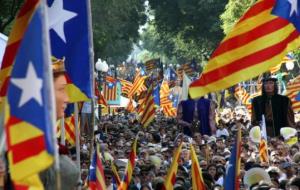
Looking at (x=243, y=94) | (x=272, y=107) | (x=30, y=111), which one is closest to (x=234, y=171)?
(x=30, y=111)

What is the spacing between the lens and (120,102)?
127ft

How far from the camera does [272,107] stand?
15.1 m

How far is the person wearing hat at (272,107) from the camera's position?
48.9ft

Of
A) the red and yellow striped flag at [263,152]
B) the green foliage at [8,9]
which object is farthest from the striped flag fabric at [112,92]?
the red and yellow striped flag at [263,152]

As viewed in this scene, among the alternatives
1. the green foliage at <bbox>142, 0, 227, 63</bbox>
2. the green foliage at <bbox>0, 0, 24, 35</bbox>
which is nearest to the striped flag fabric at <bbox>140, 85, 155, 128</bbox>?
the green foliage at <bbox>0, 0, 24, 35</bbox>

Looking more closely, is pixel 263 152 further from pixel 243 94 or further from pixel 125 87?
pixel 125 87

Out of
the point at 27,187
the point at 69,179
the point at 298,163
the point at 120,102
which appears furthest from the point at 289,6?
the point at 120,102

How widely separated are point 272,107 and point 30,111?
33.2 ft

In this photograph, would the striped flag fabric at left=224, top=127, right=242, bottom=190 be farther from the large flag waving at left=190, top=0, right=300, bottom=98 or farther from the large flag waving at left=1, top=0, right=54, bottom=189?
the large flag waving at left=1, top=0, right=54, bottom=189

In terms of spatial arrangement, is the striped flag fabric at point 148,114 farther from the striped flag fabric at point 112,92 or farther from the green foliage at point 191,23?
the green foliage at point 191,23

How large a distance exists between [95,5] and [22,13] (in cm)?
3829

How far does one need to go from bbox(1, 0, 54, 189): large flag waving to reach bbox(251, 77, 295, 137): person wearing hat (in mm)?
Answer: 9511

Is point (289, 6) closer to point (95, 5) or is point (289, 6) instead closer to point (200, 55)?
point (95, 5)

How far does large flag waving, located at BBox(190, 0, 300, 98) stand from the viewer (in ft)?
26.0
